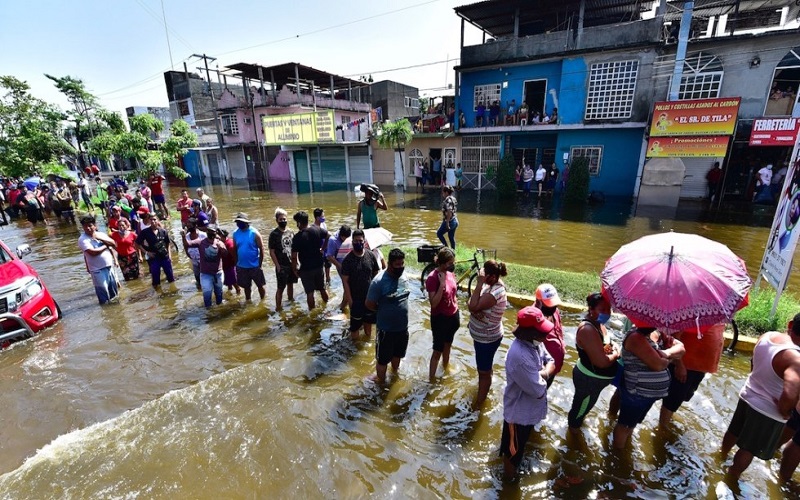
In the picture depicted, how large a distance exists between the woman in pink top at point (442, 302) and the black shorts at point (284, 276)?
3.24 metres

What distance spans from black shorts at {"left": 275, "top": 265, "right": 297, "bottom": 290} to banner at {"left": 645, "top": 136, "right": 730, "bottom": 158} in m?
16.3

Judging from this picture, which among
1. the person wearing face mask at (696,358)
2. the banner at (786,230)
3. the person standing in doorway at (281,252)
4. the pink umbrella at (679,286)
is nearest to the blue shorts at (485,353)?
the pink umbrella at (679,286)

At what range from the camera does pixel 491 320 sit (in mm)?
3680

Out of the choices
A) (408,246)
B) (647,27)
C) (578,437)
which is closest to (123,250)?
(408,246)

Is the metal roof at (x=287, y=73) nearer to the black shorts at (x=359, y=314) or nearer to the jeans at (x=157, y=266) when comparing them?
the jeans at (x=157, y=266)

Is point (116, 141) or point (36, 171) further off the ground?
point (116, 141)

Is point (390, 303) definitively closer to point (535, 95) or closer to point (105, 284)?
point (105, 284)

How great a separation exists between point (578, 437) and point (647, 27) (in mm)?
19222

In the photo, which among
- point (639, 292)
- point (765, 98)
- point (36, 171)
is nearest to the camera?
point (639, 292)

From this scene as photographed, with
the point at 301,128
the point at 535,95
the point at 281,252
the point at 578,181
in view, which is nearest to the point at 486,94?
the point at 535,95

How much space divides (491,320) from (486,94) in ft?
65.2

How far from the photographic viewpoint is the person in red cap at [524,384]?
2846mm

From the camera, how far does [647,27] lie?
16156 mm

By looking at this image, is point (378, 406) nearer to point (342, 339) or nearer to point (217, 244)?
point (342, 339)
